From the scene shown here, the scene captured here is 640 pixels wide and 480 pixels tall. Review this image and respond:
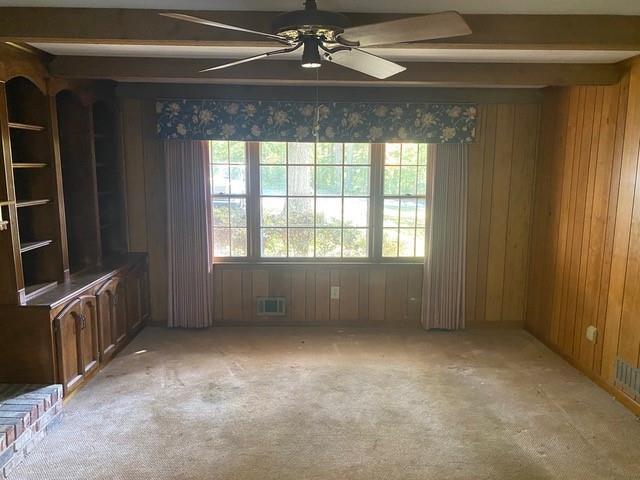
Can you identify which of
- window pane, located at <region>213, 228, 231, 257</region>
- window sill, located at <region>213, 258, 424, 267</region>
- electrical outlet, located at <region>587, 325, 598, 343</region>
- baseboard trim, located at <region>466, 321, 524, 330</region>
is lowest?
baseboard trim, located at <region>466, 321, 524, 330</region>

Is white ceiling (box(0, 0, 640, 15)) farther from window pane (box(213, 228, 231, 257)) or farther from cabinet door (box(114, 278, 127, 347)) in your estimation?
window pane (box(213, 228, 231, 257))

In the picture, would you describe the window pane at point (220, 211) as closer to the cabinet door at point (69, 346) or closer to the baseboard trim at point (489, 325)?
the cabinet door at point (69, 346)

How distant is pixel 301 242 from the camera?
5176mm

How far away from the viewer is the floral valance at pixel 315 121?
471 centimetres

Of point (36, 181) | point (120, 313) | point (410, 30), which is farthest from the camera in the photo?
point (120, 313)

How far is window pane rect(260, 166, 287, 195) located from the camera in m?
5.04

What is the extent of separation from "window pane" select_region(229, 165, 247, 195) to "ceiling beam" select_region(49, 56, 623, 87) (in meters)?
1.39

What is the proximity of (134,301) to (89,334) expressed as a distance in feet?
3.15

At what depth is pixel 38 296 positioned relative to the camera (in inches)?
137

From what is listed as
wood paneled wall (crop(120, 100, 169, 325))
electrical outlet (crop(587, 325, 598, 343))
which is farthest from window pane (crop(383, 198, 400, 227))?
wood paneled wall (crop(120, 100, 169, 325))

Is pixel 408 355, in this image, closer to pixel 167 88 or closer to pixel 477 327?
pixel 477 327

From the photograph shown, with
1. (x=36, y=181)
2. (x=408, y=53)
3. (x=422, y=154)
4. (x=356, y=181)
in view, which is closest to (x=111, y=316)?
(x=36, y=181)

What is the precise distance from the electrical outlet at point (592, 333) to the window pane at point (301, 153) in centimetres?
288

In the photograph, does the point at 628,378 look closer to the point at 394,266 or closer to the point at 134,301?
the point at 394,266
